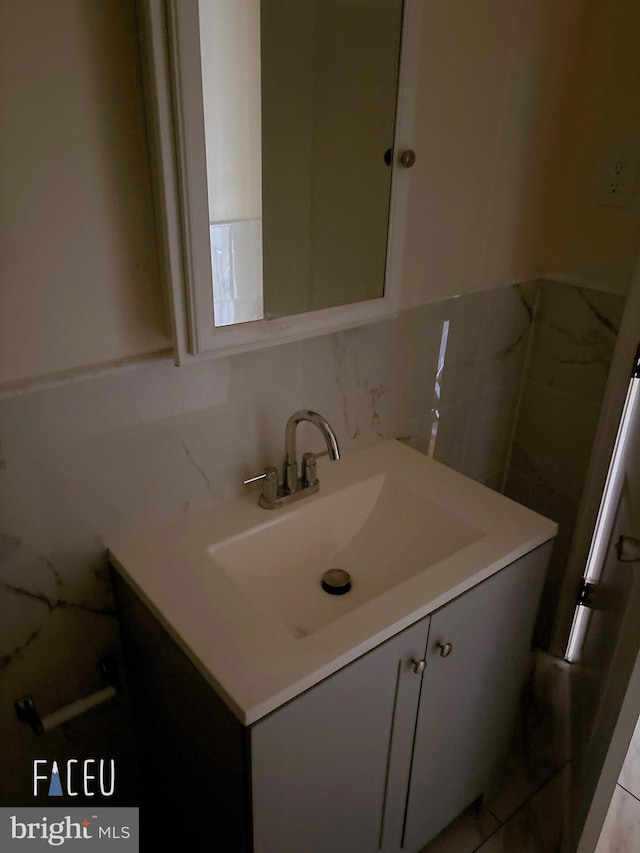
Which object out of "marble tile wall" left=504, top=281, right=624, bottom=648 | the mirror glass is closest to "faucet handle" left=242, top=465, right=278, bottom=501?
the mirror glass

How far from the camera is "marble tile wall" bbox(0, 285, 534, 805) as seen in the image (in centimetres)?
99

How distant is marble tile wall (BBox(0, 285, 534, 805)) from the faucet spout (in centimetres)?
6

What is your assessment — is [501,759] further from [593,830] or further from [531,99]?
[531,99]

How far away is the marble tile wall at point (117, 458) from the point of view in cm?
99

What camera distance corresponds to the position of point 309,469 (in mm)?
1268

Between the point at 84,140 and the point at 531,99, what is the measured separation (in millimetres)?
1058

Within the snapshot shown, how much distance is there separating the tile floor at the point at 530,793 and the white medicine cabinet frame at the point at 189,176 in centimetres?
127

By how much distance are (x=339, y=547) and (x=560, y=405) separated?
825 millimetres

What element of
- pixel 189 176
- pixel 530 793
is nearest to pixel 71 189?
pixel 189 176

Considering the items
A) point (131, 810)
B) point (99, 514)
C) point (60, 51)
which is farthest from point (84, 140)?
point (131, 810)

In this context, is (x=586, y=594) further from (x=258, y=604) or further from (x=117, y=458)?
(x=117, y=458)

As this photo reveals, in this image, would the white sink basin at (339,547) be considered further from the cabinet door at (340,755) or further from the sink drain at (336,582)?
the cabinet door at (340,755)

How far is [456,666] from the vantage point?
46.6 inches

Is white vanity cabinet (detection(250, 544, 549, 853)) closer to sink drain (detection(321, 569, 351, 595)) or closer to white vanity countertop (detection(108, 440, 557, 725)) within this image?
white vanity countertop (detection(108, 440, 557, 725))
